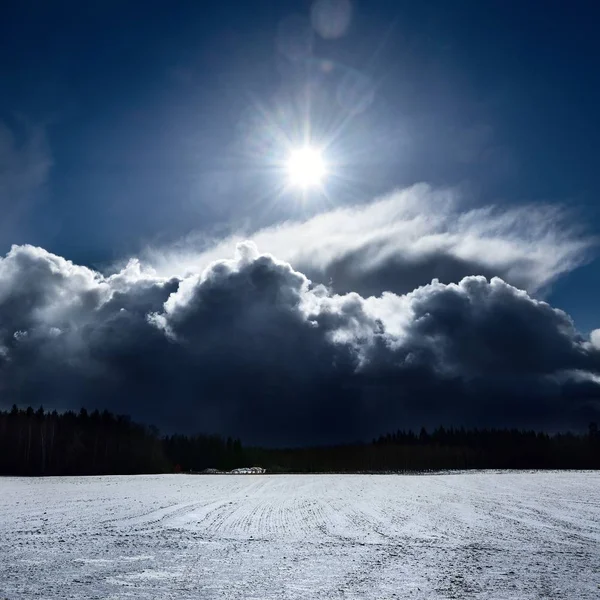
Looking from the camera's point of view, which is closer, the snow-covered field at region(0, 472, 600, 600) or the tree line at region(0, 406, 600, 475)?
the snow-covered field at region(0, 472, 600, 600)

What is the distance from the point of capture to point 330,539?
1495cm

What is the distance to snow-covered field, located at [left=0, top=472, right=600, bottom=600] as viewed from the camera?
9.34m

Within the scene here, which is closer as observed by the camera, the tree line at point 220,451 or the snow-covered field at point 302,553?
the snow-covered field at point 302,553

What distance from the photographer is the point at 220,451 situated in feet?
513

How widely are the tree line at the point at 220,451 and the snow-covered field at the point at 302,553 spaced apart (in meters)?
93.3

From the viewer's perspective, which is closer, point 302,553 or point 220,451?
point 302,553

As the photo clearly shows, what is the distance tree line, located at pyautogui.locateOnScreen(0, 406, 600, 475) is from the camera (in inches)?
4225

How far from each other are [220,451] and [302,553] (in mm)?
149835

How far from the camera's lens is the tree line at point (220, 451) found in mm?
107312

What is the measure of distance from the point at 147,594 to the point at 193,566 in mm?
2527

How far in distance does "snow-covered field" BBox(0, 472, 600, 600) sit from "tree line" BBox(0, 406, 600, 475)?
3673 inches

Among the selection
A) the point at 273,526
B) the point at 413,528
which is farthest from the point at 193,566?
the point at 413,528

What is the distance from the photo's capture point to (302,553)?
12.8m

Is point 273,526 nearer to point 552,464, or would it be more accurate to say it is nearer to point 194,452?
point 194,452
